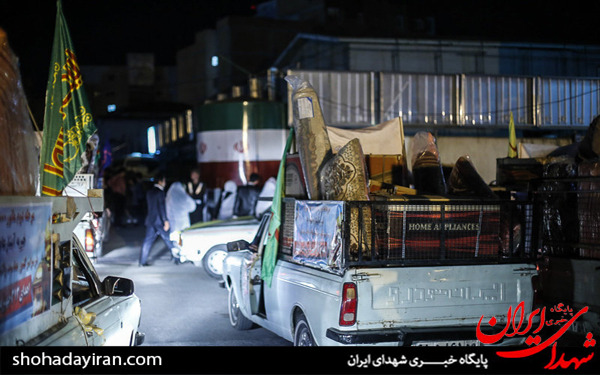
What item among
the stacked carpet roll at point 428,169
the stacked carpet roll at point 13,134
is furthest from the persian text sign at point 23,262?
the stacked carpet roll at point 428,169

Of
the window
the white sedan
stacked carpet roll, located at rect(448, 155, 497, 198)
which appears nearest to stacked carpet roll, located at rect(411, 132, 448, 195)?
stacked carpet roll, located at rect(448, 155, 497, 198)

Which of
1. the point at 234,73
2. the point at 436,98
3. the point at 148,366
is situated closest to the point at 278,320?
the point at 148,366

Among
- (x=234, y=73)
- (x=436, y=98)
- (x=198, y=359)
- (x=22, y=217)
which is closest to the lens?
Result: (x=22, y=217)

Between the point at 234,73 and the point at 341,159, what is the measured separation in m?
38.2

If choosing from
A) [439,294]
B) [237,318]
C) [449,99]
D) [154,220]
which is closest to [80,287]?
[439,294]

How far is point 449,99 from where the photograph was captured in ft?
70.8

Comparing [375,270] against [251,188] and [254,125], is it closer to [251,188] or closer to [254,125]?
[251,188]

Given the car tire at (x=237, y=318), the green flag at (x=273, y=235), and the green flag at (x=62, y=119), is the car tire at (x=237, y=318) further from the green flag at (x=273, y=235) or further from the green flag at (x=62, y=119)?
the green flag at (x=62, y=119)

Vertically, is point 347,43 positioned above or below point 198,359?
above

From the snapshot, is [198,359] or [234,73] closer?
[198,359]

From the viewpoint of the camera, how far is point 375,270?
5.89 m

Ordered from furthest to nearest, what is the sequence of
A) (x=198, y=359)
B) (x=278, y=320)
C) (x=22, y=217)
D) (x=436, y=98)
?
(x=436, y=98), (x=278, y=320), (x=198, y=359), (x=22, y=217)

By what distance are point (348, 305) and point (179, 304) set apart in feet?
17.5

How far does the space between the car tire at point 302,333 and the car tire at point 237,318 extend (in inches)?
82.3
